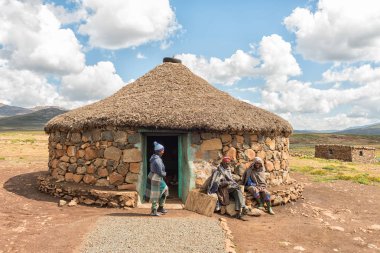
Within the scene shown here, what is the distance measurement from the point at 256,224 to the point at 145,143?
397 cm

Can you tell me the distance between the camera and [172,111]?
400 inches

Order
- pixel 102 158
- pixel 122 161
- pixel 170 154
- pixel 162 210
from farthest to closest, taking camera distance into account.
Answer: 1. pixel 170 154
2. pixel 102 158
3. pixel 122 161
4. pixel 162 210

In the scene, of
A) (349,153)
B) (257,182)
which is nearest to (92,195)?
(257,182)

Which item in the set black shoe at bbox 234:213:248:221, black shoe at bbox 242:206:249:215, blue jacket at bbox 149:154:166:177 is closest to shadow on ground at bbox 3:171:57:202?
blue jacket at bbox 149:154:166:177

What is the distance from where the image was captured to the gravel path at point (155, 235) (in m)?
6.46

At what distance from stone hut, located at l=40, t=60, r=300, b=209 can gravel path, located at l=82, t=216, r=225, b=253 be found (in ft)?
5.88

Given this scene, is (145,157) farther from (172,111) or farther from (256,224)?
(256,224)

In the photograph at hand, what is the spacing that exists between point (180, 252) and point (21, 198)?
6508mm

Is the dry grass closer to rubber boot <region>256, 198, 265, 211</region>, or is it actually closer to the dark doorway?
the dark doorway

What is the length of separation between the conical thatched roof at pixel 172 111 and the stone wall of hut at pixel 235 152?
34 cm

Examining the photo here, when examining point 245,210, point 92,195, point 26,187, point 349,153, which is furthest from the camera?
point 349,153

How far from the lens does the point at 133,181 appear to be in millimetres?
9805

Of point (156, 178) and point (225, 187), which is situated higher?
point (156, 178)

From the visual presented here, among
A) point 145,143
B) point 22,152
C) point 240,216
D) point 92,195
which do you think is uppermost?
point 145,143
